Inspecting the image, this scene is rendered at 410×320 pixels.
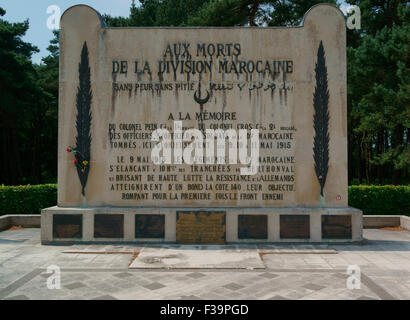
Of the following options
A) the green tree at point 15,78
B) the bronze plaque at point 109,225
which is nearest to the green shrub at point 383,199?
the bronze plaque at point 109,225

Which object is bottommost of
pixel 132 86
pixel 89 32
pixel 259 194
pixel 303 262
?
pixel 303 262

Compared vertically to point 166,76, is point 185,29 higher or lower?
higher

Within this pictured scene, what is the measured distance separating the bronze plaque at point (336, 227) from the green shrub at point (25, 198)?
36.0 ft

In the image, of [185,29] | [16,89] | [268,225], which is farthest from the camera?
[16,89]

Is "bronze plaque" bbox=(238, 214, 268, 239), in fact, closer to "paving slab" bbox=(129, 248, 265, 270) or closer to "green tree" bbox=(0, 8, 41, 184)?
"paving slab" bbox=(129, 248, 265, 270)

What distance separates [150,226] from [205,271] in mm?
3109

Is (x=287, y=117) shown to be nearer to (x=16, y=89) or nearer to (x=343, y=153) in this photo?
(x=343, y=153)

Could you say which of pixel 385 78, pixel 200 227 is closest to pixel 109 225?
pixel 200 227

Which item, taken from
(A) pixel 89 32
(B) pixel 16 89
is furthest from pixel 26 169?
(A) pixel 89 32

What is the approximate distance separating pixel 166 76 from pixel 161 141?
198cm

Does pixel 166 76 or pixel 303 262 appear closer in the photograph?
pixel 303 262

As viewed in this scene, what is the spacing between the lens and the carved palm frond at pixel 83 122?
10.9 m

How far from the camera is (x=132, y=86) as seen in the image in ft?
36.3

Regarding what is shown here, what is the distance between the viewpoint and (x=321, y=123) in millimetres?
10859
